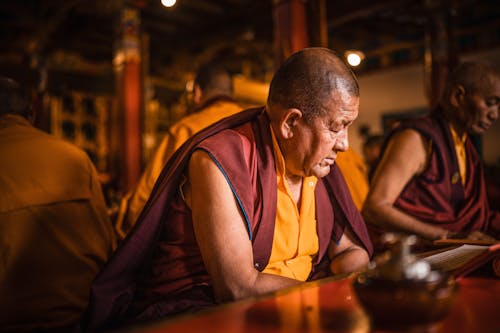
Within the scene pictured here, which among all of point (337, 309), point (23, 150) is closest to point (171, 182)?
point (337, 309)

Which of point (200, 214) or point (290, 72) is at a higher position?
point (290, 72)

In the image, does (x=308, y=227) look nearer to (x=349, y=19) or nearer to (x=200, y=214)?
(x=200, y=214)

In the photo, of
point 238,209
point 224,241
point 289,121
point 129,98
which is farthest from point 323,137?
point 129,98

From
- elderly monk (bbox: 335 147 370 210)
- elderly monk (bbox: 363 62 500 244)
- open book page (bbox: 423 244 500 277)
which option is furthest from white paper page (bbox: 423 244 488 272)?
elderly monk (bbox: 335 147 370 210)

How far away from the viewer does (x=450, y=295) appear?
98cm

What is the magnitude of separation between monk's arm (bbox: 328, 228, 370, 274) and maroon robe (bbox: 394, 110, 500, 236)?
→ 84cm

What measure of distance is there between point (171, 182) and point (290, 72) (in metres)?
0.64

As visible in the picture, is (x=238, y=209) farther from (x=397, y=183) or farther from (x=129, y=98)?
(x=129, y=98)

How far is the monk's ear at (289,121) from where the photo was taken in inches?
71.3

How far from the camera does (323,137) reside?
1815 mm

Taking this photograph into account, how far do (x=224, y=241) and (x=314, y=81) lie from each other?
0.69 m

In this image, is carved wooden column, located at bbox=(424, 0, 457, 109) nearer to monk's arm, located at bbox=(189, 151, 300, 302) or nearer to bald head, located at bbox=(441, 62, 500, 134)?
bald head, located at bbox=(441, 62, 500, 134)

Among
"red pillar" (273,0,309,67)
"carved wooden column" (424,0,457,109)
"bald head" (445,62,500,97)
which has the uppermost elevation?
"carved wooden column" (424,0,457,109)

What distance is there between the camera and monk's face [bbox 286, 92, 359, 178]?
69.9 inches
